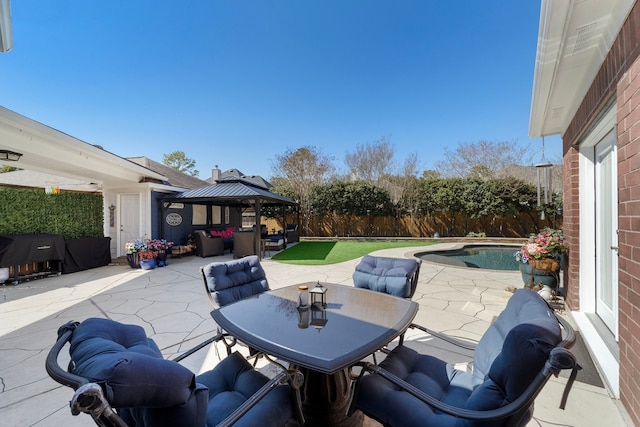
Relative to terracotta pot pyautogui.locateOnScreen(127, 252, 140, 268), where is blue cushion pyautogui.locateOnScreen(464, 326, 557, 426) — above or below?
above

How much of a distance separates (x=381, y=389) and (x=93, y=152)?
773 cm

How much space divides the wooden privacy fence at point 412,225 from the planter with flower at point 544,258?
11.6 meters

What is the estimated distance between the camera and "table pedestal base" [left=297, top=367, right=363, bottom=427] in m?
1.77

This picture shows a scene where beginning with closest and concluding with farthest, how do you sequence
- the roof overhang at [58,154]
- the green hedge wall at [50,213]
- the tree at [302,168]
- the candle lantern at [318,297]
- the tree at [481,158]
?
the candle lantern at [318,297] < the roof overhang at [58,154] < the green hedge wall at [50,213] < the tree at [302,168] < the tree at [481,158]

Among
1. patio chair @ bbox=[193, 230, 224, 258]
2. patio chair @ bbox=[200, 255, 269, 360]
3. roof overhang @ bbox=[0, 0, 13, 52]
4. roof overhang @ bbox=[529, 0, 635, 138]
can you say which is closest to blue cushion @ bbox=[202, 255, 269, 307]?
patio chair @ bbox=[200, 255, 269, 360]

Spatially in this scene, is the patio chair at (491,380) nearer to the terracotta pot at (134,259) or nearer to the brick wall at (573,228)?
the brick wall at (573,228)

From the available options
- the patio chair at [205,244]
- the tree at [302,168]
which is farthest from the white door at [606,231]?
the tree at [302,168]

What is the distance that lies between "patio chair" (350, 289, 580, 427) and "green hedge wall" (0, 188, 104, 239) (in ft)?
28.9

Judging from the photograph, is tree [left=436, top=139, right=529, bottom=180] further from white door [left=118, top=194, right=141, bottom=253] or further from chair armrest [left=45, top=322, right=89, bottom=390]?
chair armrest [left=45, top=322, right=89, bottom=390]

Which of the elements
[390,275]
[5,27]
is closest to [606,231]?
[390,275]

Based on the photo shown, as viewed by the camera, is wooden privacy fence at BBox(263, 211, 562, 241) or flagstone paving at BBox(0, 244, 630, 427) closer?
flagstone paving at BBox(0, 244, 630, 427)

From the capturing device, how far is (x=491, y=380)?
1.32 metres

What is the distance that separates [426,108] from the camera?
46.9 ft

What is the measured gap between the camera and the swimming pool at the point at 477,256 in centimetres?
890
